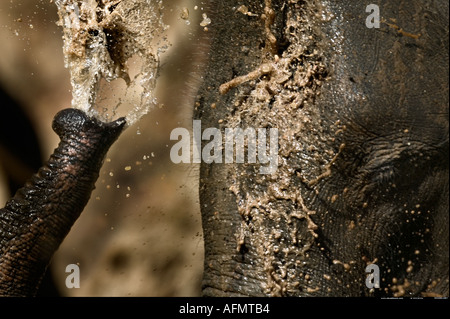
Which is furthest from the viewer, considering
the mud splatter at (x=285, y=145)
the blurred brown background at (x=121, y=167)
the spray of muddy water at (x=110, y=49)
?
the blurred brown background at (x=121, y=167)

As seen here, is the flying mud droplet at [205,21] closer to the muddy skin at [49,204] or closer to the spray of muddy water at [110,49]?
the spray of muddy water at [110,49]

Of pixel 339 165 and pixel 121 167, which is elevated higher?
pixel 121 167

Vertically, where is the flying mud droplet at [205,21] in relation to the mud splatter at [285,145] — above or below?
above

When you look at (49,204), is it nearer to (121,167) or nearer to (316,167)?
(121,167)

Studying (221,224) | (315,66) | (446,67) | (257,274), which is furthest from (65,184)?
(446,67)

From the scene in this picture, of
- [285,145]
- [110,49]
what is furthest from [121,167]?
[285,145]

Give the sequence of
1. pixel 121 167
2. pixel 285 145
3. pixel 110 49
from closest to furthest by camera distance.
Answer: pixel 285 145, pixel 110 49, pixel 121 167

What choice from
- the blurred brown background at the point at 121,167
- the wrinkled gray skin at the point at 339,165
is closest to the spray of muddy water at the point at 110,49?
the blurred brown background at the point at 121,167
